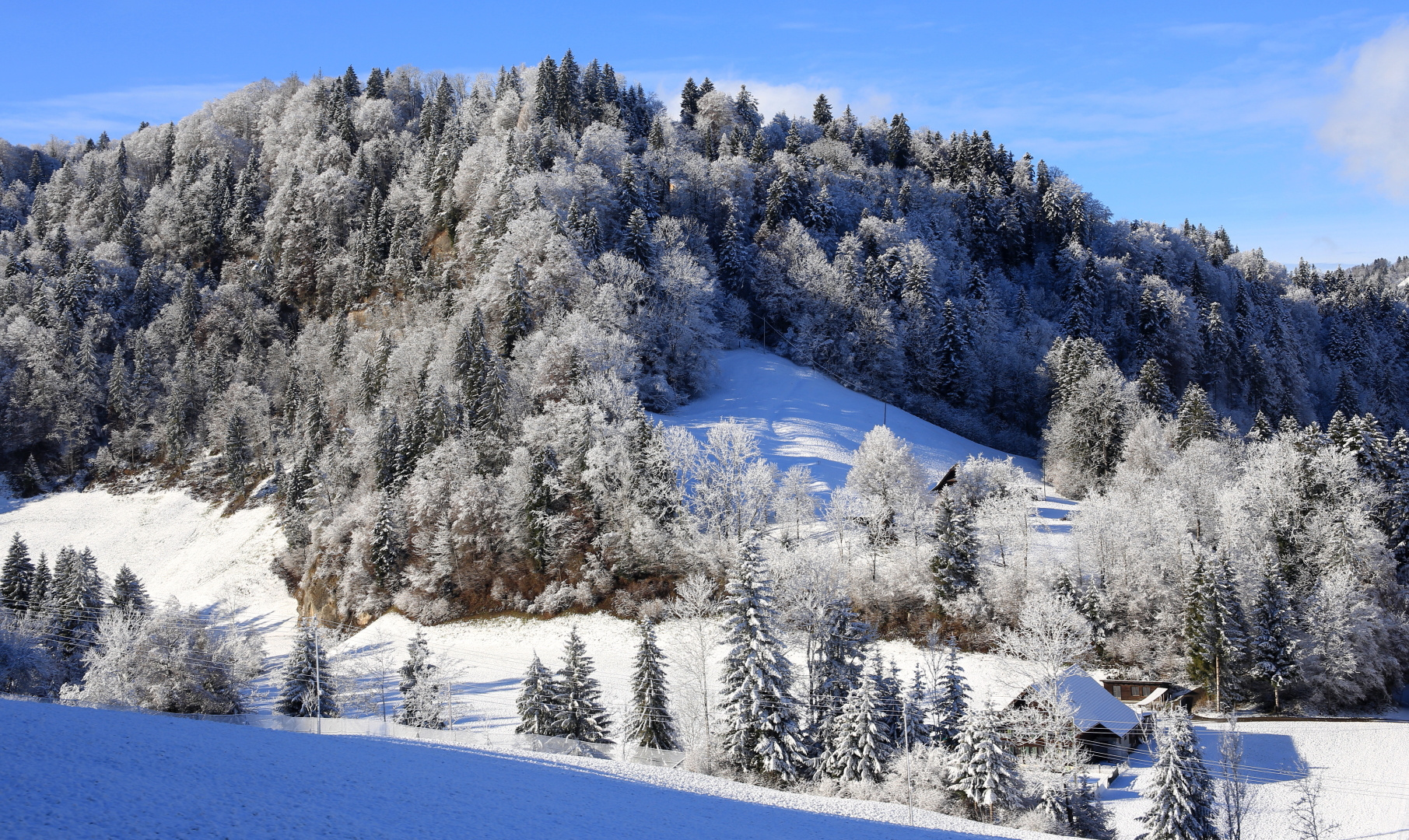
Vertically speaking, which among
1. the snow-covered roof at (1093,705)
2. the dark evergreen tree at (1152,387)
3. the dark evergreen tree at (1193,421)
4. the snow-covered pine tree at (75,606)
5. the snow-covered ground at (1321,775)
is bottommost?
the snow-covered ground at (1321,775)

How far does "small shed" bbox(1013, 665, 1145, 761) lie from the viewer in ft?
116

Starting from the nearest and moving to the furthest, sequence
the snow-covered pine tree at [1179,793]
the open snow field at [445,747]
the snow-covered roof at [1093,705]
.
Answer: the open snow field at [445,747] < the snow-covered pine tree at [1179,793] < the snow-covered roof at [1093,705]

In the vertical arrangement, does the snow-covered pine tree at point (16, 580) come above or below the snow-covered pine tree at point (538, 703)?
above

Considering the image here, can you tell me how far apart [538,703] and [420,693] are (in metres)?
6.22

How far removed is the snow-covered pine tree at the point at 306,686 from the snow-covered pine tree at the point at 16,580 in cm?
2579

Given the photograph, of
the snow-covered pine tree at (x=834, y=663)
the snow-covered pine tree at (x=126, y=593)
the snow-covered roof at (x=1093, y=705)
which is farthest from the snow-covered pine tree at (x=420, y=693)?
the snow-covered roof at (x=1093, y=705)

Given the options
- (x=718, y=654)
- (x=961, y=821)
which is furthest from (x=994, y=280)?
(x=961, y=821)

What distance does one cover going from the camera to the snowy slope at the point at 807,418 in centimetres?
6306

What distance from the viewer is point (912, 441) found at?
67562 millimetres

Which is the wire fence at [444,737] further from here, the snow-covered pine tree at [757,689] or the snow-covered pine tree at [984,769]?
the snow-covered pine tree at [984,769]

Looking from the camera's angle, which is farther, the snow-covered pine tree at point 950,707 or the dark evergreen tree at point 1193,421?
the dark evergreen tree at point 1193,421

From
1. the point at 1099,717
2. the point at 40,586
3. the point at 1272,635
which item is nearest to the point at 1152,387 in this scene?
the point at 1272,635

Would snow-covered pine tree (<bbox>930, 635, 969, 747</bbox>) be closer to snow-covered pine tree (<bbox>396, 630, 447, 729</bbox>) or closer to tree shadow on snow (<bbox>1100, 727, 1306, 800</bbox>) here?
tree shadow on snow (<bbox>1100, 727, 1306, 800</bbox>)

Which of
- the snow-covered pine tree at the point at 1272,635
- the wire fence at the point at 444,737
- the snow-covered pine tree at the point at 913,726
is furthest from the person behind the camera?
the snow-covered pine tree at the point at 1272,635
